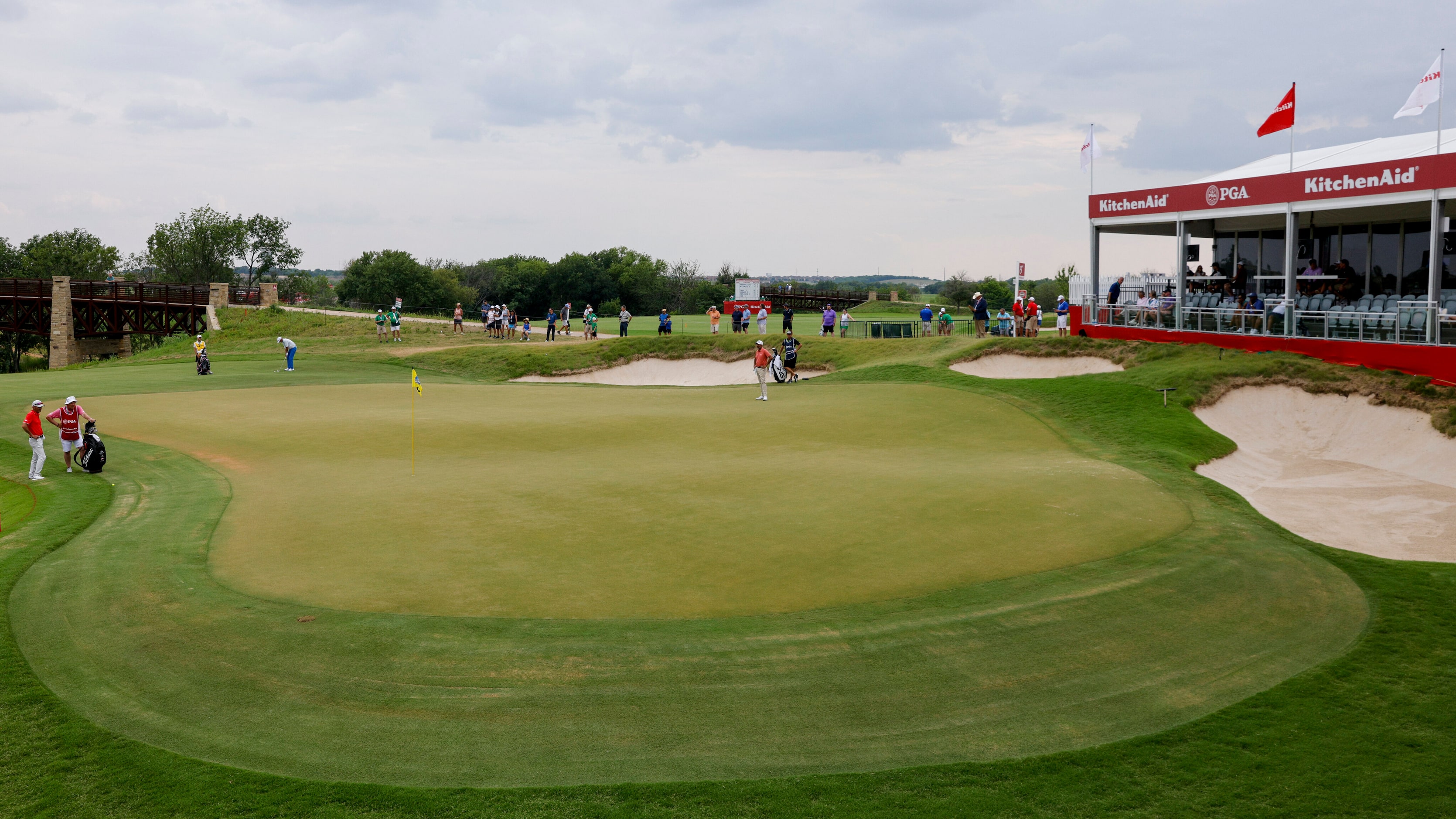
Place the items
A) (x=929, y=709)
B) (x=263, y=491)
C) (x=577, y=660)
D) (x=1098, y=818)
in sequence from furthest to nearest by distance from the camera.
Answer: (x=263, y=491) < (x=577, y=660) < (x=929, y=709) < (x=1098, y=818)

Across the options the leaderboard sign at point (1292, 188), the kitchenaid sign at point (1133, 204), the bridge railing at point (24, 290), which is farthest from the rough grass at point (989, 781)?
the bridge railing at point (24, 290)

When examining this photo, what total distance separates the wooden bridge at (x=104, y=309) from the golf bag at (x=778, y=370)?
46.8m

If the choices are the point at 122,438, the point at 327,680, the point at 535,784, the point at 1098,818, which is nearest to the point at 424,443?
the point at 122,438

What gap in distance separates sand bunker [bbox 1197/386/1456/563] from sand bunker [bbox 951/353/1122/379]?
6.50m

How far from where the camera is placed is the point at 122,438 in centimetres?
2541

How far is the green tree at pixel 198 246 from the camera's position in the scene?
10956 cm

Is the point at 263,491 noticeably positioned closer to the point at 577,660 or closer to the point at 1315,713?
the point at 577,660

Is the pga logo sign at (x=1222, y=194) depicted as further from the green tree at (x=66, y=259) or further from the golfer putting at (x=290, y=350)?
the green tree at (x=66, y=259)

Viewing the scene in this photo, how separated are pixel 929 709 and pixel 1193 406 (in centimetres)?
2107

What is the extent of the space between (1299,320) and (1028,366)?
28.4 ft

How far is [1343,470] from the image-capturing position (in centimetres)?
2358

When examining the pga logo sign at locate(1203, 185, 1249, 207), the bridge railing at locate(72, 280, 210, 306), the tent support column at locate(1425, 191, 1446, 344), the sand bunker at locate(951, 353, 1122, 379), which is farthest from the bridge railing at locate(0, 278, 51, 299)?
the tent support column at locate(1425, 191, 1446, 344)

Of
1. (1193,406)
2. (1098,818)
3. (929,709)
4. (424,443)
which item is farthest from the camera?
(1193,406)

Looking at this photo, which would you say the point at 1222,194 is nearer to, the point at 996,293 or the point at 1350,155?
the point at 1350,155
